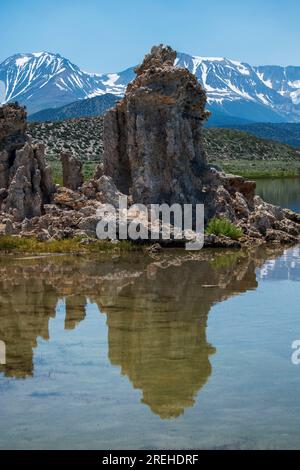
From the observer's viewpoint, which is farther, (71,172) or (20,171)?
(71,172)

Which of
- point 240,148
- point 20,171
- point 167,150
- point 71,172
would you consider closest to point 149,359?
point 20,171

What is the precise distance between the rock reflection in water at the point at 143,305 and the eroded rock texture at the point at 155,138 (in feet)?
16.5

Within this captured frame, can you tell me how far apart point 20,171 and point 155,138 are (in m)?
6.26

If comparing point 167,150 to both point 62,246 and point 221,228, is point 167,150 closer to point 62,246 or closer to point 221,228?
point 221,228

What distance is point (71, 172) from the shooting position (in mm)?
37188

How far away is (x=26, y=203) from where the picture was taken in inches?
1329

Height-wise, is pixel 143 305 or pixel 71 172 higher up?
pixel 71 172

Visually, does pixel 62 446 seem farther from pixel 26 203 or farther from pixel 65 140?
pixel 65 140

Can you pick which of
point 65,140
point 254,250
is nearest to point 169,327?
point 254,250

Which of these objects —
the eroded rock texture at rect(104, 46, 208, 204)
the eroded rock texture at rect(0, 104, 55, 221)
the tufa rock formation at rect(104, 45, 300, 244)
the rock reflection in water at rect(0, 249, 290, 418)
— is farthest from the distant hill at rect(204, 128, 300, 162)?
the rock reflection in water at rect(0, 249, 290, 418)

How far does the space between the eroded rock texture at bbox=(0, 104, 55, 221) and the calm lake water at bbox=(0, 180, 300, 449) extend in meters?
7.26

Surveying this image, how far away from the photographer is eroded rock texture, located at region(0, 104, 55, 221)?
33469 millimetres

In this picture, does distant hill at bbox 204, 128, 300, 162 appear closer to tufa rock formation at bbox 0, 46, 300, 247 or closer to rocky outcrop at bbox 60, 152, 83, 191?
tufa rock formation at bbox 0, 46, 300, 247
